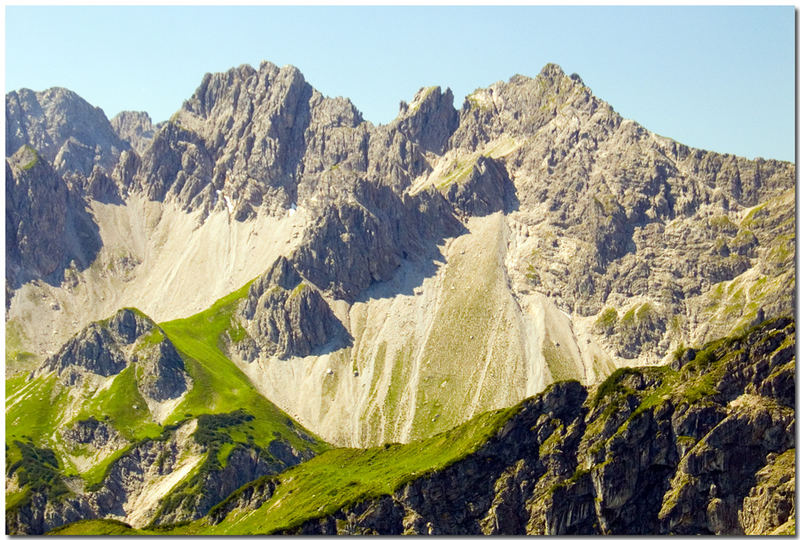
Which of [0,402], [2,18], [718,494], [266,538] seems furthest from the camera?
[718,494]

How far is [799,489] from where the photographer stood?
16950 centimetres

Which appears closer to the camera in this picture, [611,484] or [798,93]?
[798,93]

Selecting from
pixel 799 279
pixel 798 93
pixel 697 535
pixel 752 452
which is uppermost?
pixel 798 93

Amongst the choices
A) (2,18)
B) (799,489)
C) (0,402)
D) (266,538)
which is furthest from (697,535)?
(2,18)

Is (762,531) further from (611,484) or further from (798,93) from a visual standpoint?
(798,93)

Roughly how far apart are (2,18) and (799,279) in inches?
4946

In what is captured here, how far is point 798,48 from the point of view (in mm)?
150500

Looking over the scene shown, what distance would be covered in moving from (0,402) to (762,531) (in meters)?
133

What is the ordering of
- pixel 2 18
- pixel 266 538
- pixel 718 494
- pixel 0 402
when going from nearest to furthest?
pixel 2 18, pixel 0 402, pixel 266 538, pixel 718 494

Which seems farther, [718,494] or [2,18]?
[718,494]

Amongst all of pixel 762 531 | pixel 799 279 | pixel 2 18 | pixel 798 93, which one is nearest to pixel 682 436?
pixel 762 531

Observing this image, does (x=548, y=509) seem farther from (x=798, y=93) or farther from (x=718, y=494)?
(x=798, y=93)

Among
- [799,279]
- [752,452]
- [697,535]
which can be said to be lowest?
[697,535]

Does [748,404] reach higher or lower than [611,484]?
higher
